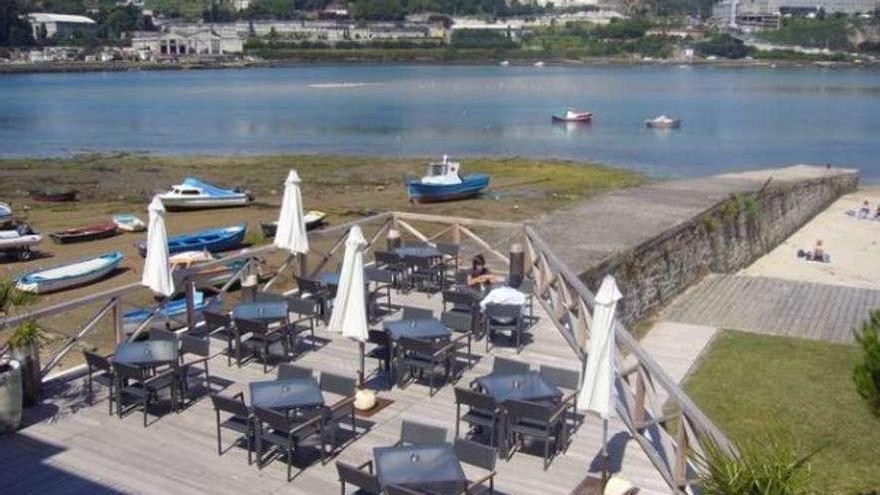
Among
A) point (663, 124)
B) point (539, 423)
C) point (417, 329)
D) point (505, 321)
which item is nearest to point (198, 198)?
point (505, 321)

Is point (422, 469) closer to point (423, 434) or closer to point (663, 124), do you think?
point (423, 434)

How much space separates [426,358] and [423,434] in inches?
106

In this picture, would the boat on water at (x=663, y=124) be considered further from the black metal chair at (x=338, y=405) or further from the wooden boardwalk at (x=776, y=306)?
the black metal chair at (x=338, y=405)

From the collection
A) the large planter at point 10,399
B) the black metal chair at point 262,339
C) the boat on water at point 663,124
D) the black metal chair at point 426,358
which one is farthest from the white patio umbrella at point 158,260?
the boat on water at point 663,124

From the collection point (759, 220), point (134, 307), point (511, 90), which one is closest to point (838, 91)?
point (511, 90)

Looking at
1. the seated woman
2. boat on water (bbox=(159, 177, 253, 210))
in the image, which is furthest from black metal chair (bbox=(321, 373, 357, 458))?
boat on water (bbox=(159, 177, 253, 210))

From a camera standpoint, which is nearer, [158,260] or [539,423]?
[539,423]

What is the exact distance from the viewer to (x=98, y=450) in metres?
9.21

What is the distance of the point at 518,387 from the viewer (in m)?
9.60

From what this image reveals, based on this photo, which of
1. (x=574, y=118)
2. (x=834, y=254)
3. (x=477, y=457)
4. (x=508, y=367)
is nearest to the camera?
(x=477, y=457)

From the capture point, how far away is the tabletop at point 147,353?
9.98m

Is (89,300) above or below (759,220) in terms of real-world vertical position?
above

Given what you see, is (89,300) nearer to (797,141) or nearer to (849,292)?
(849,292)

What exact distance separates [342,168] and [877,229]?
28.4 meters
